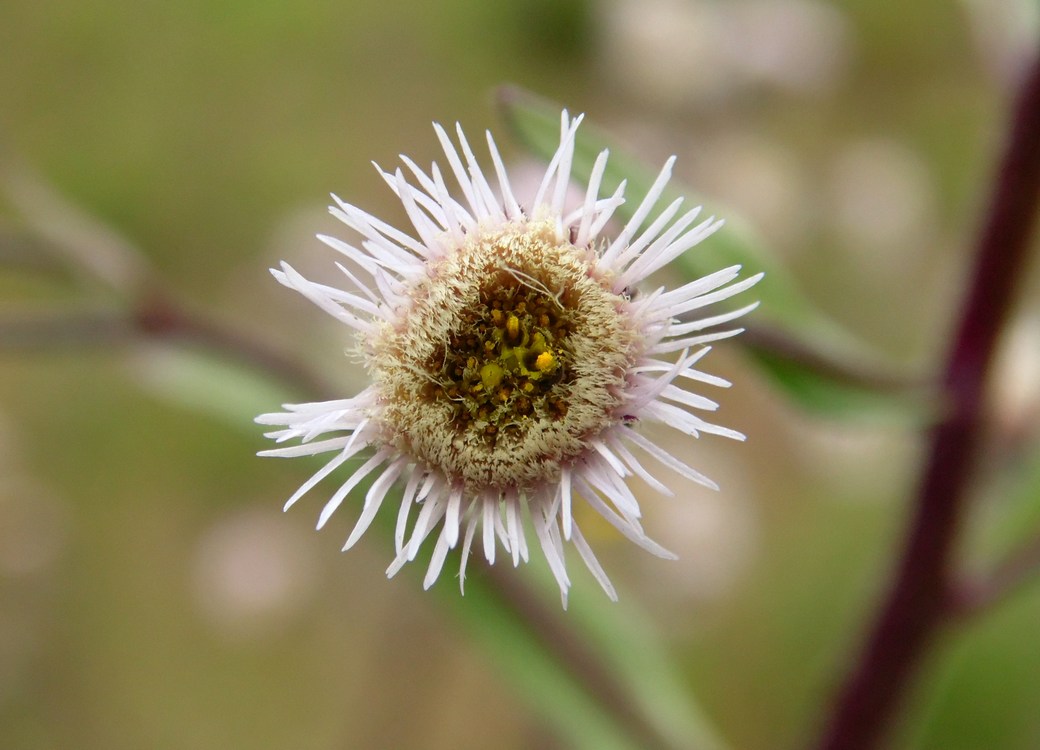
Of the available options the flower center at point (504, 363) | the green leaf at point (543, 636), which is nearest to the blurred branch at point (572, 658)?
the green leaf at point (543, 636)

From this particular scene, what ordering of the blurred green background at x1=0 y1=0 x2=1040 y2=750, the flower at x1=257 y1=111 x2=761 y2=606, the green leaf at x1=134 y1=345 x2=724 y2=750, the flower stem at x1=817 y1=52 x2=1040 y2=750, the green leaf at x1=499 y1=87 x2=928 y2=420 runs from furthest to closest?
the blurred green background at x1=0 y1=0 x2=1040 y2=750 < the green leaf at x1=134 y1=345 x2=724 y2=750 < the flower stem at x1=817 y1=52 x2=1040 y2=750 < the green leaf at x1=499 y1=87 x2=928 y2=420 < the flower at x1=257 y1=111 x2=761 y2=606

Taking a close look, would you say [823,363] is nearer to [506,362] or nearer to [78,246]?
[506,362]

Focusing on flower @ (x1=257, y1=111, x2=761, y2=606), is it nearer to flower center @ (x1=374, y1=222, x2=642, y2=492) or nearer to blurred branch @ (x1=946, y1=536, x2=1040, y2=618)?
flower center @ (x1=374, y1=222, x2=642, y2=492)

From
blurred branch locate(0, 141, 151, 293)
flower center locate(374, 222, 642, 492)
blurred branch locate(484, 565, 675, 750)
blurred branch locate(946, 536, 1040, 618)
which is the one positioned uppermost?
blurred branch locate(946, 536, 1040, 618)

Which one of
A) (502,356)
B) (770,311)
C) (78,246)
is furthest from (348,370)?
(502,356)

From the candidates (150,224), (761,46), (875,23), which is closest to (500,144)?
(761,46)

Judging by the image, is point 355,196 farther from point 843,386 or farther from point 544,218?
point 544,218

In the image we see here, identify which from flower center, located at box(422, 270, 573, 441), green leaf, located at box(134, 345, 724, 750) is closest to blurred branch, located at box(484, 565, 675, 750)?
green leaf, located at box(134, 345, 724, 750)
